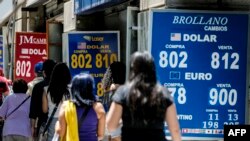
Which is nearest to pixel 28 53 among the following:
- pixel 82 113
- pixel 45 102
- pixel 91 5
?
pixel 91 5

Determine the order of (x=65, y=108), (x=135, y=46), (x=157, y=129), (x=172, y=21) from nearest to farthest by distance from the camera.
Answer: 1. (x=157, y=129)
2. (x=65, y=108)
3. (x=172, y=21)
4. (x=135, y=46)

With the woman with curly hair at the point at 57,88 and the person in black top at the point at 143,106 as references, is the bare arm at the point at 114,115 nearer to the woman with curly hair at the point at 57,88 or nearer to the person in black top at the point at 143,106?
the person in black top at the point at 143,106

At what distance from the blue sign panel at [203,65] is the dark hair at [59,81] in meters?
1.06

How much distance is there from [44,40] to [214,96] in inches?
367

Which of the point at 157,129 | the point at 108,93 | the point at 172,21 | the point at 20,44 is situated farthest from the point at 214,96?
the point at 20,44

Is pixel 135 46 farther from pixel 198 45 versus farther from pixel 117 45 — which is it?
pixel 117 45

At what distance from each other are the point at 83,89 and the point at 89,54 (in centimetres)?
630

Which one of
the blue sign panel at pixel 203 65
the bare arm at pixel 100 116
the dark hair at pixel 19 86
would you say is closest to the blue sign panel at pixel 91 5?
the dark hair at pixel 19 86

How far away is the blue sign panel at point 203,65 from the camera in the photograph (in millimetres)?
8562

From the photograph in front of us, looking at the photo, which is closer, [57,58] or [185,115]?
[185,115]

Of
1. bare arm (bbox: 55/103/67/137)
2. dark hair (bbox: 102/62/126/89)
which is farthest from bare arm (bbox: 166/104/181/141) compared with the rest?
dark hair (bbox: 102/62/126/89)

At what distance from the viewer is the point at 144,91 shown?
19.3 feet

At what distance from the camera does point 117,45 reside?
13.1 metres

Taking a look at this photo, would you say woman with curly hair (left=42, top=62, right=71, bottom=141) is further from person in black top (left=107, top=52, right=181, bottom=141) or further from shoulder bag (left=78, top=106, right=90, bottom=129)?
person in black top (left=107, top=52, right=181, bottom=141)
